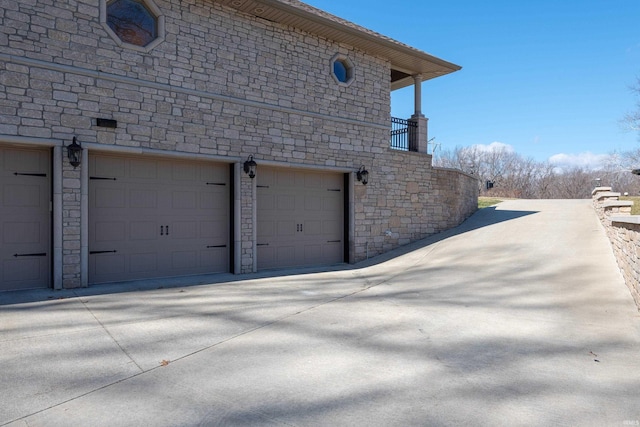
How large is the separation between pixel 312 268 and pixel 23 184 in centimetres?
601

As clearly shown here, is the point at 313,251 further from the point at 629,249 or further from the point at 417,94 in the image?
the point at 629,249

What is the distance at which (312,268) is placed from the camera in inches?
404

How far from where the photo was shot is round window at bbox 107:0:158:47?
7746 mm

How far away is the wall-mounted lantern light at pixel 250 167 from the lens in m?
Result: 9.10

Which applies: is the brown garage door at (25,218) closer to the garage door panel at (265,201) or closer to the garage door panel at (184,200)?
the garage door panel at (184,200)

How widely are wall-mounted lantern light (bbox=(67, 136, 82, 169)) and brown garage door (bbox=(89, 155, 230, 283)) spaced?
1.42ft

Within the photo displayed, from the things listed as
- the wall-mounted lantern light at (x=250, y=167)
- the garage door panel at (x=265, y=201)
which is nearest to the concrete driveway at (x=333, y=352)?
the garage door panel at (x=265, y=201)

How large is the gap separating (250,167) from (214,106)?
57.0 inches

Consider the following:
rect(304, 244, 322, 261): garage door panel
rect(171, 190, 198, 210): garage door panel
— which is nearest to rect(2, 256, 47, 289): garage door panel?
rect(171, 190, 198, 210): garage door panel

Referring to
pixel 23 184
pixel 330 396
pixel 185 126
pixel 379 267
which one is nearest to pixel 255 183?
pixel 185 126

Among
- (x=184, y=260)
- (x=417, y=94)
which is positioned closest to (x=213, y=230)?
(x=184, y=260)

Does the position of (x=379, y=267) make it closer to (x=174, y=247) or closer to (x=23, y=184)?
(x=174, y=247)

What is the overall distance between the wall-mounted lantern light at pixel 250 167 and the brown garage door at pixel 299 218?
1.54 ft

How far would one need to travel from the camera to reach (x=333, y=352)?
13.6 ft
